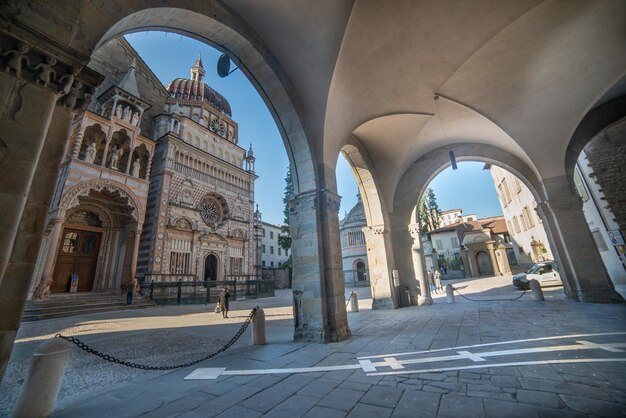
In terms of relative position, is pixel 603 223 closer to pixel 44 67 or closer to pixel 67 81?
pixel 67 81

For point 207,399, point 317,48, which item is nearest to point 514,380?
point 207,399

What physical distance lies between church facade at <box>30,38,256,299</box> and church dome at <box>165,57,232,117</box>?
2.97 m

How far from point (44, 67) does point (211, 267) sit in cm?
2066

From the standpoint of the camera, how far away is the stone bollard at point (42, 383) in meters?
2.27

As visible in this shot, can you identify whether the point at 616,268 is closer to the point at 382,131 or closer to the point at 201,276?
the point at 382,131

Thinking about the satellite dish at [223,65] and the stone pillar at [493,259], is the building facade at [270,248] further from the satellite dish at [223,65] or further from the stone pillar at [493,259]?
the satellite dish at [223,65]


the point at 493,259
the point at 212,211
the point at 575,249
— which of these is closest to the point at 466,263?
the point at 493,259

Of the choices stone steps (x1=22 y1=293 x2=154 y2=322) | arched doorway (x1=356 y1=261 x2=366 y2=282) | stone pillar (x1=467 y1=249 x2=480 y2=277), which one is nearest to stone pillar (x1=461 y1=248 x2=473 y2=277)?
stone pillar (x1=467 y1=249 x2=480 y2=277)

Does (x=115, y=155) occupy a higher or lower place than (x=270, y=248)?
higher

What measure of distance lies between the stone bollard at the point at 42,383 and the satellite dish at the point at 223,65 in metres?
5.54

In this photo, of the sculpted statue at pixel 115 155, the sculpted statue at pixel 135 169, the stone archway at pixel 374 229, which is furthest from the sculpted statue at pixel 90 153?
the stone archway at pixel 374 229

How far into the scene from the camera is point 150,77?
68.8 feet

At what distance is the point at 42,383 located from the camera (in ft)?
7.80

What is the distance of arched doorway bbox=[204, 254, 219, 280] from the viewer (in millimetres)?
20422
